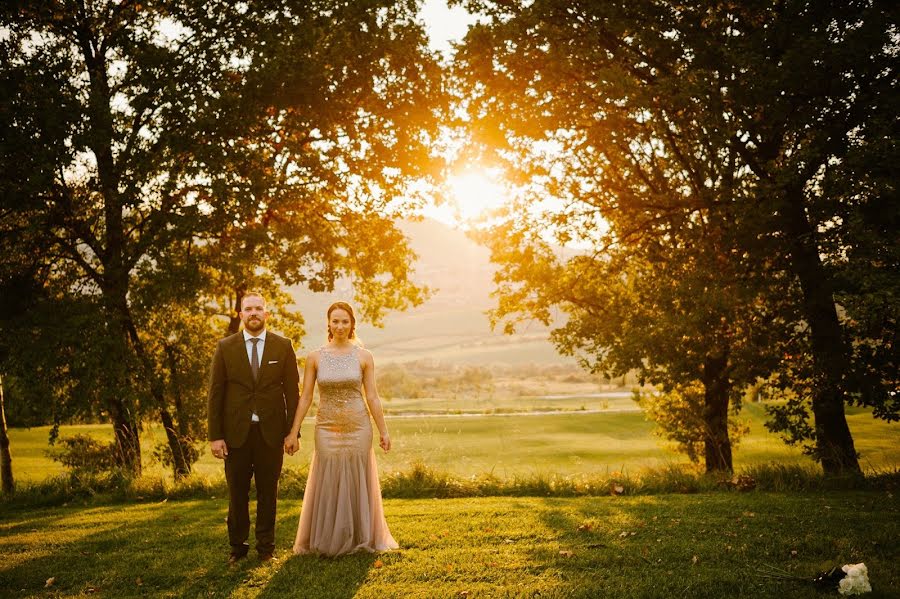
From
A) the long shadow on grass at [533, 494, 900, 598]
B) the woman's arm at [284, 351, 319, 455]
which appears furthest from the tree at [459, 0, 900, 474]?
the woman's arm at [284, 351, 319, 455]

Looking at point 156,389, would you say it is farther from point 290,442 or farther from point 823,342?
point 823,342

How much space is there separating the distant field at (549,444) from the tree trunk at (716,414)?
1.42 meters

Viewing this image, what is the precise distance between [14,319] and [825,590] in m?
14.6

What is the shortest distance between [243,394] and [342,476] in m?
1.42

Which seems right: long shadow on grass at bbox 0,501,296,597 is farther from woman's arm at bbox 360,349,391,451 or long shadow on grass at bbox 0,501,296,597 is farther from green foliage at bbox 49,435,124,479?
green foliage at bbox 49,435,124,479

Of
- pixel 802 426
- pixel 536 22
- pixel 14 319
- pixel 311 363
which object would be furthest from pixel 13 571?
pixel 802 426

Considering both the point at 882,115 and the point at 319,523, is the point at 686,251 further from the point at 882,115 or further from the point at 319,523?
the point at 319,523

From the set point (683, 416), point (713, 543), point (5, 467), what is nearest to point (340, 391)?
point (713, 543)

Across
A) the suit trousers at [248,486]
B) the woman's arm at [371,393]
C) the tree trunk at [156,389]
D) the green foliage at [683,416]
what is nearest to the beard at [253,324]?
the suit trousers at [248,486]

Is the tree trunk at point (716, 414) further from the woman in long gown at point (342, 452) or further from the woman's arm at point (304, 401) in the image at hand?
the woman's arm at point (304, 401)

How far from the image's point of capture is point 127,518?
947 cm

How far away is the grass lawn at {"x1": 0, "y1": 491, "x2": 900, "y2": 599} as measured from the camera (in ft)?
18.6

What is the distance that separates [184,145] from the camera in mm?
12648

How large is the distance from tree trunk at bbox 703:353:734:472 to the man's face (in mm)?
12071
